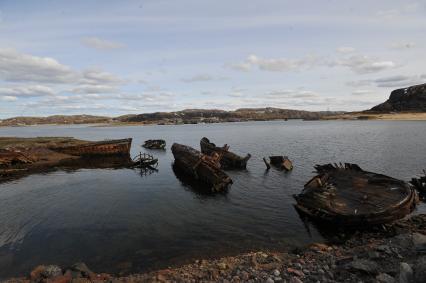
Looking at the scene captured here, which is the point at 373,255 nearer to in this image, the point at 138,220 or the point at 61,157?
the point at 138,220

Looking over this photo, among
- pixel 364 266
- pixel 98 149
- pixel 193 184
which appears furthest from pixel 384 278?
pixel 98 149

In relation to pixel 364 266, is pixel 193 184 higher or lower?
lower

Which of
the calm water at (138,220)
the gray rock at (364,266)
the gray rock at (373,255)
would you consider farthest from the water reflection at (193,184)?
the gray rock at (364,266)

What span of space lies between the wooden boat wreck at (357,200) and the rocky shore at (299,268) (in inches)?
119

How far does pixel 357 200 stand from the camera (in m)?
20.9

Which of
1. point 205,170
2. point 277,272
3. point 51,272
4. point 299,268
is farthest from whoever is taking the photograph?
point 205,170

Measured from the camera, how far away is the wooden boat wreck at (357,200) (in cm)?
1856

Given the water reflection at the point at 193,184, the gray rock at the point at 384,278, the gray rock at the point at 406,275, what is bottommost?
the water reflection at the point at 193,184

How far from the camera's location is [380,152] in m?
54.8

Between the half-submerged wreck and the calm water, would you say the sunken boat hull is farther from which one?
the half-submerged wreck

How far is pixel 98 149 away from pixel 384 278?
53923 mm

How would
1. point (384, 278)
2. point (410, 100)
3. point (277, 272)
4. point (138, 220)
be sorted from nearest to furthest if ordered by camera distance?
point (384, 278)
point (277, 272)
point (138, 220)
point (410, 100)

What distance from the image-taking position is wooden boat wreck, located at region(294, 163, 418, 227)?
18.6 m

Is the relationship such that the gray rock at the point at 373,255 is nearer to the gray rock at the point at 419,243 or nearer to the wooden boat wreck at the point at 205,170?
the gray rock at the point at 419,243
